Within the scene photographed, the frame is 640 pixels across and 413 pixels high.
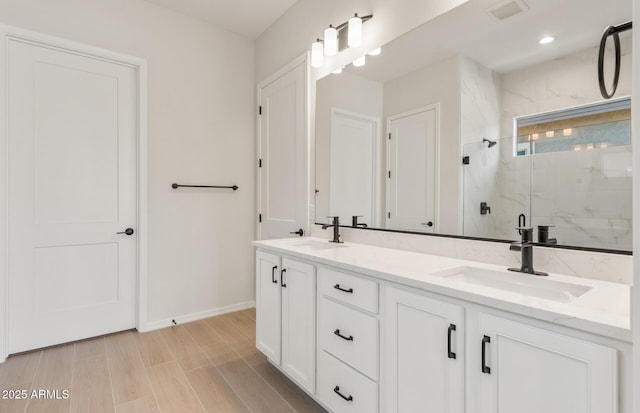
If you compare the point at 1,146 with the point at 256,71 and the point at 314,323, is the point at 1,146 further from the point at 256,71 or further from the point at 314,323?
the point at 314,323

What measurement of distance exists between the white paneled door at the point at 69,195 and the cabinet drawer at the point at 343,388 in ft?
6.60

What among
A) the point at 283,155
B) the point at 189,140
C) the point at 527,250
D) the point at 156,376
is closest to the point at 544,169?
the point at 527,250

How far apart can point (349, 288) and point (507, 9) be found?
1457 mm

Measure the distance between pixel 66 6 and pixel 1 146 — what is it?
1.17 meters

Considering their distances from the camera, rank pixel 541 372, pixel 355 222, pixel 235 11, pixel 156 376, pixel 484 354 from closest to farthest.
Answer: pixel 541 372 < pixel 484 354 < pixel 156 376 < pixel 355 222 < pixel 235 11

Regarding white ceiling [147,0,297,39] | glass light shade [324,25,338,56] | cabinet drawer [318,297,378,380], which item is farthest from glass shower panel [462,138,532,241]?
white ceiling [147,0,297,39]

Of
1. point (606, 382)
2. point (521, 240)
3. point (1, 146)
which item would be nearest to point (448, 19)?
point (521, 240)

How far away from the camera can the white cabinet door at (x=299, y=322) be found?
173cm

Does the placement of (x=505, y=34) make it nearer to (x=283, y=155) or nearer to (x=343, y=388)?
(x=343, y=388)

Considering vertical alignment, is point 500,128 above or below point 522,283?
above

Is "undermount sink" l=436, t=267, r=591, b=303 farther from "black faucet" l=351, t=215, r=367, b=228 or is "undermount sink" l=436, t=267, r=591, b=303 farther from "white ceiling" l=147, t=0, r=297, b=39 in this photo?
"white ceiling" l=147, t=0, r=297, b=39

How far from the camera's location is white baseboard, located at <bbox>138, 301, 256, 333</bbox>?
2.84m

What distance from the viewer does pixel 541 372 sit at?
0.88 meters

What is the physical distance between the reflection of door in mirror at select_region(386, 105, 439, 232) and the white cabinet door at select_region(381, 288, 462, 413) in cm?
67
